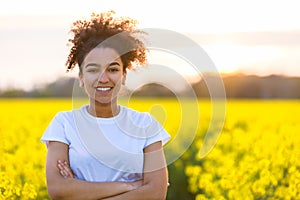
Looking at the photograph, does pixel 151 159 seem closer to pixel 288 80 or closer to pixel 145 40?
pixel 145 40

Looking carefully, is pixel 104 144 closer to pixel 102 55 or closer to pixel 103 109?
pixel 103 109

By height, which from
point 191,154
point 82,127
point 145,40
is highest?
point 145,40

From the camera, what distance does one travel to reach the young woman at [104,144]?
5.30 meters

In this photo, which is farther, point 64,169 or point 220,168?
point 220,168

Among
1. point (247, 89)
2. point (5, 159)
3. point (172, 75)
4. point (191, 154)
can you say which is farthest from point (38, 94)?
point (172, 75)

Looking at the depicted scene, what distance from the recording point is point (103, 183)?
5324mm

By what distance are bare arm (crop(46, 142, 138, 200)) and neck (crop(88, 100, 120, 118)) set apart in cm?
25

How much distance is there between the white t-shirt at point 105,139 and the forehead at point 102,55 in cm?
30

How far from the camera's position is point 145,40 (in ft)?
18.4

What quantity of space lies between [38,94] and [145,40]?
63.9 feet

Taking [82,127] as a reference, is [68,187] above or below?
below

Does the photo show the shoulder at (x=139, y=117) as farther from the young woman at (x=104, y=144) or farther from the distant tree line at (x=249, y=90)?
the distant tree line at (x=249, y=90)

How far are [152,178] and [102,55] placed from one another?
728 mm

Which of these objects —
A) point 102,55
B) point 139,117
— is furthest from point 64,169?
point 102,55
